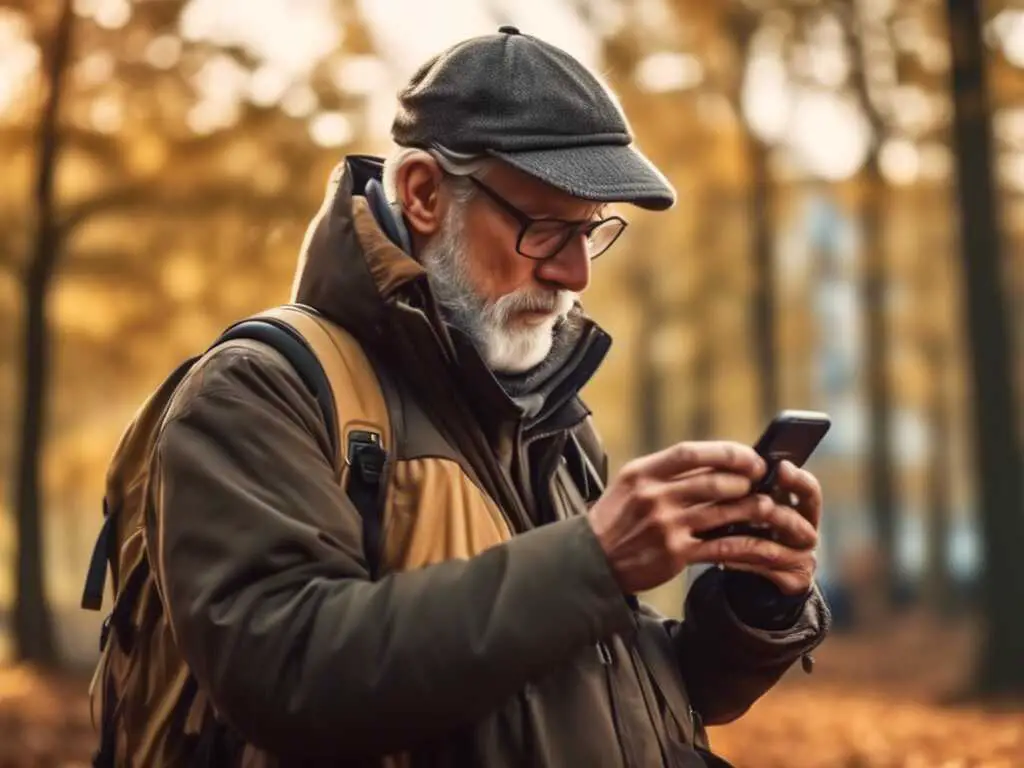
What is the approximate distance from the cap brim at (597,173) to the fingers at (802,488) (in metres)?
0.55

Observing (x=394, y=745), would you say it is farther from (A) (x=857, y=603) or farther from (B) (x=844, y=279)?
(B) (x=844, y=279)

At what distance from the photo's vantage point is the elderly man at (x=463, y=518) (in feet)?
6.82

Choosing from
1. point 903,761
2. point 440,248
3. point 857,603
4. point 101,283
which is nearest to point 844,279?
point 857,603

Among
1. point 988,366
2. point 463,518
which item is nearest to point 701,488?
point 463,518

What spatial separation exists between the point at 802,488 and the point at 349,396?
76 centimetres

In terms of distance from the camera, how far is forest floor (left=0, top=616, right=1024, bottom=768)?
8.27 meters

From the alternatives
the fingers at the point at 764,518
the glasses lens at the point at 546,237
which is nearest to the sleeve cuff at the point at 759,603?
Result: the fingers at the point at 764,518

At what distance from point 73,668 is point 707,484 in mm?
13223

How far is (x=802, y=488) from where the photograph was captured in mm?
2357

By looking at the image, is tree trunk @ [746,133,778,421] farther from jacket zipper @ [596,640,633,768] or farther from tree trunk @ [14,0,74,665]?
jacket zipper @ [596,640,633,768]

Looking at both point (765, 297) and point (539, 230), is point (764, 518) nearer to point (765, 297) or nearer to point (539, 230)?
point (539, 230)

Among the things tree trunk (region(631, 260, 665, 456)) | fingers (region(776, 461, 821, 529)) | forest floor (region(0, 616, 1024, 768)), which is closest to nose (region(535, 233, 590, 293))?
fingers (region(776, 461, 821, 529))

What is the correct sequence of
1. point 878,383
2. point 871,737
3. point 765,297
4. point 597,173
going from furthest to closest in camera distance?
1. point 878,383
2. point 765,297
3. point 871,737
4. point 597,173

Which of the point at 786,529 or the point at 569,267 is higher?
the point at 569,267
